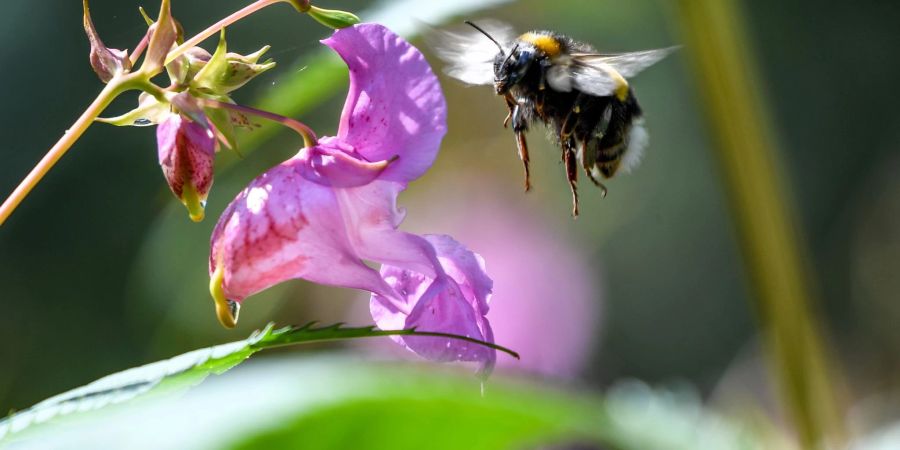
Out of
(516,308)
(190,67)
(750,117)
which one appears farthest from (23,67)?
(190,67)

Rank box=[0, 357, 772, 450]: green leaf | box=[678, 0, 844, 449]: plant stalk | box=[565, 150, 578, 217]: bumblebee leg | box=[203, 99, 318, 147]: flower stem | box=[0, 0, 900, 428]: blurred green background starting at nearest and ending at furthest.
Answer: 1. box=[0, 357, 772, 450]: green leaf
2. box=[203, 99, 318, 147]: flower stem
3. box=[565, 150, 578, 217]: bumblebee leg
4. box=[678, 0, 844, 449]: plant stalk
5. box=[0, 0, 900, 428]: blurred green background

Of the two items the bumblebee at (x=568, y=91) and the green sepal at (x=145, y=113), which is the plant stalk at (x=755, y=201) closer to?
the bumblebee at (x=568, y=91)

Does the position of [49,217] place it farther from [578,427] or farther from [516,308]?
[578,427]

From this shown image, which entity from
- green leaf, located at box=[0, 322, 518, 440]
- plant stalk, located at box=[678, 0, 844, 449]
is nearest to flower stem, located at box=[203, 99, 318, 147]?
green leaf, located at box=[0, 322, 518, 440]

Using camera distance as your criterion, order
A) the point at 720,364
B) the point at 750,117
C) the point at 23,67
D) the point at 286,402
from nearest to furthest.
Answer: the point at 286,402 < the point at 750,117 < the point at 23,67 < the point at 720,364

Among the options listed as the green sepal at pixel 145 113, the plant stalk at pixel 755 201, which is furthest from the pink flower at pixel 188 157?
the plant stalk at pixel 755 201

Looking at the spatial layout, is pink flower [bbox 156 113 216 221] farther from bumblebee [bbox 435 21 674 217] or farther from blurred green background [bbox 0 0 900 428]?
blurred green background [bbox 0 0 900 428]

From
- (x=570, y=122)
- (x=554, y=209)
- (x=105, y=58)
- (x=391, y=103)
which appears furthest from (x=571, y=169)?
(x=554, y=209)

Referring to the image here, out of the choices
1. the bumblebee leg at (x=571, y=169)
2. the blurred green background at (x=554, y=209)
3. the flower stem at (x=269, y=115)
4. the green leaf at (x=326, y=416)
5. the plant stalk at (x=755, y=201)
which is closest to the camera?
the green leaf at (x=326, y=416)
